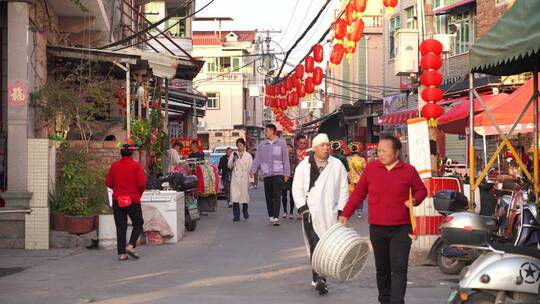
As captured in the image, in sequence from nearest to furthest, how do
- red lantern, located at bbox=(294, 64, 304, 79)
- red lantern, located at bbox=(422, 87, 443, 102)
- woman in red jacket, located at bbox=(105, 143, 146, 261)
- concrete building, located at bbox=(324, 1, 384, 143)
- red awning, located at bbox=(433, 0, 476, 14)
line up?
1. woman in red jacket, located at bbox=(105, 143, 146, 261)
2. red lantern, located at bbox=(422, 87, 443, 102)
3. red lantern, located at bbox=(294, 64, 304, 79)
4. red awning, located at bbox=(433, 0, 476, 14)
5. concrete building, located at bbox=(324, 1, 384, 143)

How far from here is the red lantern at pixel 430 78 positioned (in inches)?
481

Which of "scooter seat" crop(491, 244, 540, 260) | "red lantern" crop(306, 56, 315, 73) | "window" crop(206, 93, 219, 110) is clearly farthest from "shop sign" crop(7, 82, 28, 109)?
"window" crop(206, 93, 219, 110)

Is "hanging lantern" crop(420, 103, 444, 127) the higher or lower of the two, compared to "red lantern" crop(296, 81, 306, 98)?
lower

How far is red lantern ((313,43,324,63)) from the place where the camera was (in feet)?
67.4

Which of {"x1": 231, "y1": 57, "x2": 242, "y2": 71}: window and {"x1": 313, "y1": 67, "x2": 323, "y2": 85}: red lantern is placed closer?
{"x1": 313, "y1": 67, "x2": 323, "y2": 85}: red lantern

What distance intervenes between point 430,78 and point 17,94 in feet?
22.0

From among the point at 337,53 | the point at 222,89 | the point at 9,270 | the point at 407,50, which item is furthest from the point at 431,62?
the point at 222,89

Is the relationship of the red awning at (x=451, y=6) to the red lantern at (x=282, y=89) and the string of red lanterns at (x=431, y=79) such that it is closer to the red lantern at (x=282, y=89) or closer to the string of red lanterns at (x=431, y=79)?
the red lantern at (x=282, y=89)

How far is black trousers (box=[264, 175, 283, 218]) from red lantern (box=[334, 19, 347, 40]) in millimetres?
3372

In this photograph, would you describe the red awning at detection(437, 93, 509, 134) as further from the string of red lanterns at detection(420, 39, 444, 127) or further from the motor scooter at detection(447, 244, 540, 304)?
the motor scooter at detection(447, 244, 540, 304)

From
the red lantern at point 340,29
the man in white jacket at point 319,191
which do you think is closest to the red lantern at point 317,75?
the red lantern at point 340,29

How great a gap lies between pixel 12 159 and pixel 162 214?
267cm

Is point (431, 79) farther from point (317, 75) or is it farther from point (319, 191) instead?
point (317, 75)

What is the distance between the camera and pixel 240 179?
17906 millimetres
